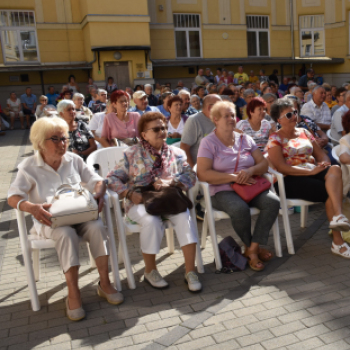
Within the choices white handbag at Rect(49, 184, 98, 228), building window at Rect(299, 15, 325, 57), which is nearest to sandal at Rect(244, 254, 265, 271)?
white handbag at Rect(49, 184, 98, 228)

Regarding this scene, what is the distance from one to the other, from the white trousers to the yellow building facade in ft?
48.4

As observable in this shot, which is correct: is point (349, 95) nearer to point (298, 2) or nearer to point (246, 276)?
point (246, 276)

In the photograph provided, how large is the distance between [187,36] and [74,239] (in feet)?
60.6

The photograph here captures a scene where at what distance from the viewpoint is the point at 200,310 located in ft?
9.76

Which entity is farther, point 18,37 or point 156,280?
point 18,37

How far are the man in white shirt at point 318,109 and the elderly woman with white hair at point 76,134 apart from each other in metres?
3.53

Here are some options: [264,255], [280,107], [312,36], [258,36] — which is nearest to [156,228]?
[264,255]

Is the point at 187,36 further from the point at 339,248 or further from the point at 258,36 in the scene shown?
the point at 339,248

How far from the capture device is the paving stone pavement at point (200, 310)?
2625 millimetres

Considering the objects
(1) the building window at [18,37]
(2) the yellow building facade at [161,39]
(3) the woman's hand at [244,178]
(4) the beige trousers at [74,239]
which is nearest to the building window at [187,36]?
(2) the yellow building facade at [161,39]

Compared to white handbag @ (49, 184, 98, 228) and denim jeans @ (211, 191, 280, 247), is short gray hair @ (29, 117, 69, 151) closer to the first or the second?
white handbag @ (49, 184, 98, 228)

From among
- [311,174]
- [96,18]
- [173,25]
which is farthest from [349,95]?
[173,25]

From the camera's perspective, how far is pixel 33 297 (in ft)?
10.1

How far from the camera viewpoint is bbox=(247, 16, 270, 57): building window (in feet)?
69.7
